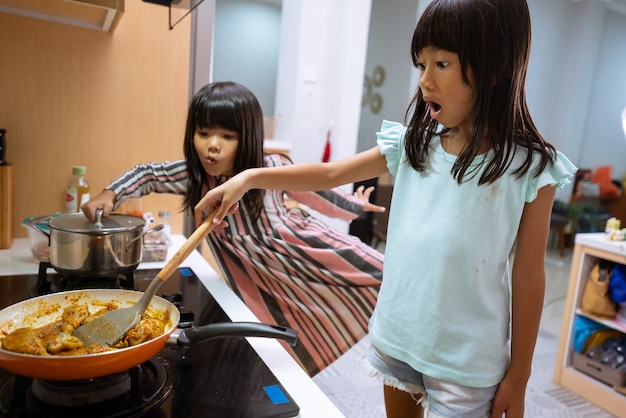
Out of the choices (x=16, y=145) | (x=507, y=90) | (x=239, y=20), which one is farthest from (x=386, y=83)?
(x=507, y=90)

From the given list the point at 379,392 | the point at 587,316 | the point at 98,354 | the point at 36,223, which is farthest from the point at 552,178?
the point at 587,316

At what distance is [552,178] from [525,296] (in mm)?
169

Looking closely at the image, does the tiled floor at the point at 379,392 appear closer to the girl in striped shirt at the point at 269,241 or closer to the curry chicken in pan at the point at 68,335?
the girl in striped shirt at the point at 269,241

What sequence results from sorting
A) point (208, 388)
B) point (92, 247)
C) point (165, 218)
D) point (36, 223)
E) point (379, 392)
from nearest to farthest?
point (208, 388) → point (92, 247) → point (36, 223) → point (165, 218) → point (379, 392)

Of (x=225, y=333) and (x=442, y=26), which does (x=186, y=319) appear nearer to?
(x=225, y=333)

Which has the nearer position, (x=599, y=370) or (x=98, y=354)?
(x=98, y=354)

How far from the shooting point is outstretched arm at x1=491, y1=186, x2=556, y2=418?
0.66 metres

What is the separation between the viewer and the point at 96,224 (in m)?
0.96

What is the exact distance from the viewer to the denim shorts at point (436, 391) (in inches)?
26.7

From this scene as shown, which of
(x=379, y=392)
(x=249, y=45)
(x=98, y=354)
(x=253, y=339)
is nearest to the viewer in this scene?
(x=98, y=354)

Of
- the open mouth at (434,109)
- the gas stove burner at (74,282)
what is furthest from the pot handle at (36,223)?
the open mouth at (434,109)

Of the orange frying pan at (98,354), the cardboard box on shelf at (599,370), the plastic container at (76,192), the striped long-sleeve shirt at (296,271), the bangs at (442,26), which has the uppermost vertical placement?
the bangs at (442,26)

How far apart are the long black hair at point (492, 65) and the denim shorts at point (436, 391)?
30 centimetres

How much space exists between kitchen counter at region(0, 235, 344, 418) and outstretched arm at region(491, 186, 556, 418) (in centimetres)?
27
